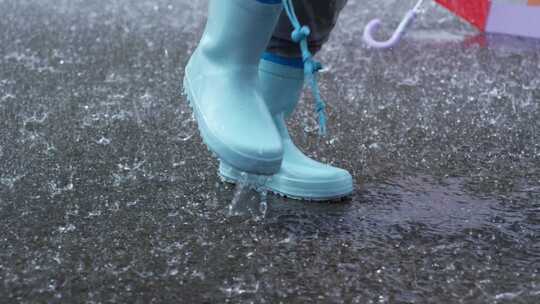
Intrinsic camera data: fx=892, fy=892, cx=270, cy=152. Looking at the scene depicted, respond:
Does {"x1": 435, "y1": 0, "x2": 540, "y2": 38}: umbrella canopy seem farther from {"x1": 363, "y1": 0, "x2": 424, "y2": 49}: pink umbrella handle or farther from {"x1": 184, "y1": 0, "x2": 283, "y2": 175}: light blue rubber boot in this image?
{"x1": 184, "y1": 0, "x2": 283, "y2": 175}: light blue rubber boot

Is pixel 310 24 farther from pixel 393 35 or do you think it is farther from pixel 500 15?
pixel 500 15

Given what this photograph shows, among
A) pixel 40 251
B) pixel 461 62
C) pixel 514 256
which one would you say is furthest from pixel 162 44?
pixel 514 256

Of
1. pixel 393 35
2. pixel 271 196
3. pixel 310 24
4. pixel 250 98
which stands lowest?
pixel 393 35

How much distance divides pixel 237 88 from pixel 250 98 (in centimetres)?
3

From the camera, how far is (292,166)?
1705 millimetres

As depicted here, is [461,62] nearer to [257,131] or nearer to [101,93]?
[101,93]

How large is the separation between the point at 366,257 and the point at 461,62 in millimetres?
1251

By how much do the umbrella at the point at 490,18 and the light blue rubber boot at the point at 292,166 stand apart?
104 centimetres

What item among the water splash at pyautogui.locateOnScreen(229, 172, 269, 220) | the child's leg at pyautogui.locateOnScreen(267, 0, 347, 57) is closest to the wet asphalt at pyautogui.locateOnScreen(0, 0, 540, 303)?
the water splash at pyautogui.locateOnScreen(229, 172, 269, 220)

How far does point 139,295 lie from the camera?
134 cm

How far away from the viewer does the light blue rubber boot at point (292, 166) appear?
5.48ft

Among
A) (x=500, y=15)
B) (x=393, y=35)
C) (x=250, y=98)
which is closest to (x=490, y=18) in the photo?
(x=500, y=15)

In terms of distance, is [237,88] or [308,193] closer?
[237,88]

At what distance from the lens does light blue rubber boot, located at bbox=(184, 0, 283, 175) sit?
150cm
